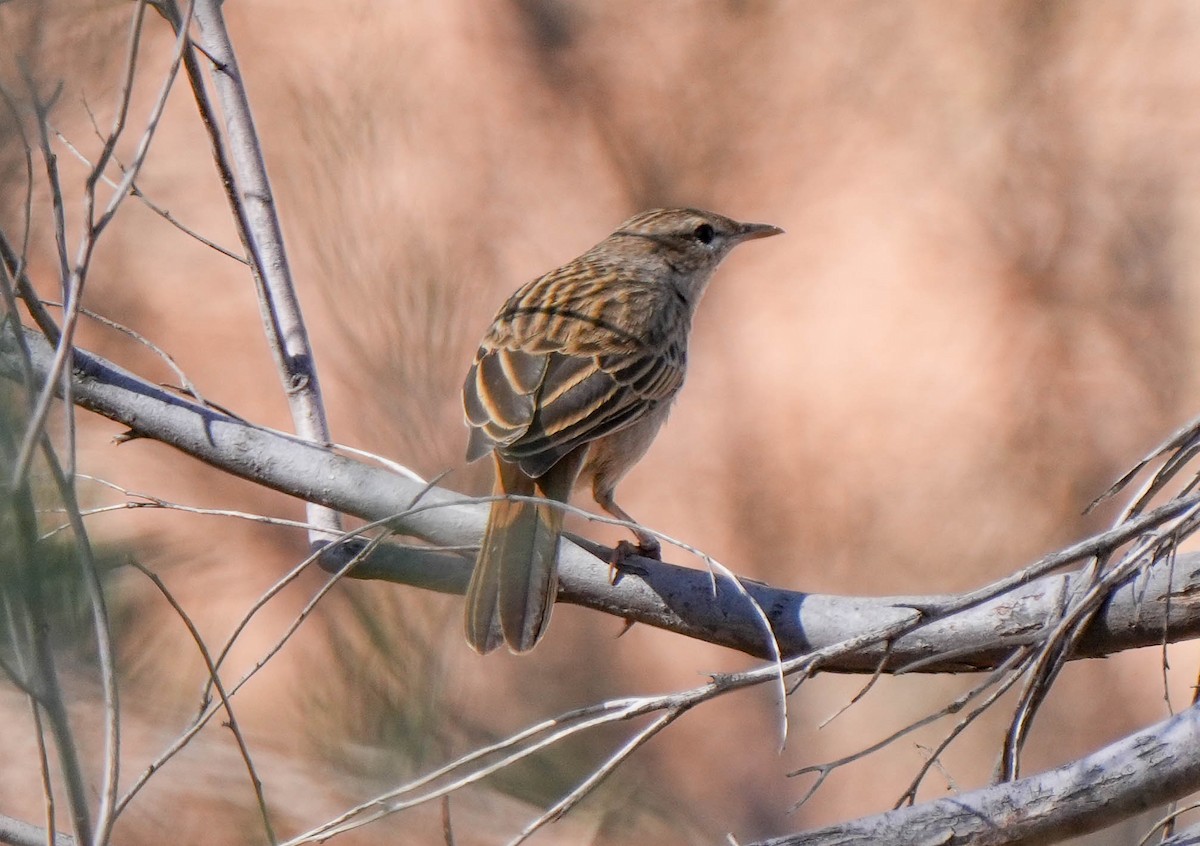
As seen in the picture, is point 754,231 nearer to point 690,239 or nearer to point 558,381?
point 690,239

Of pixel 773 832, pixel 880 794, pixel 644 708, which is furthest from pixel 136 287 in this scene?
pixel 644 708

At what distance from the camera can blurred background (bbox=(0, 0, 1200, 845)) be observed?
5168 mm

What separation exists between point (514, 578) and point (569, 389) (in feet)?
2.24

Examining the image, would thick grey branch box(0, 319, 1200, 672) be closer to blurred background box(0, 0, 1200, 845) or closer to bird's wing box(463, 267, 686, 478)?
bird's wing box(463, 267, 686, 478)

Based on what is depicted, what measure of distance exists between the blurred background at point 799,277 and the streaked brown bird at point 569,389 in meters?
0.83

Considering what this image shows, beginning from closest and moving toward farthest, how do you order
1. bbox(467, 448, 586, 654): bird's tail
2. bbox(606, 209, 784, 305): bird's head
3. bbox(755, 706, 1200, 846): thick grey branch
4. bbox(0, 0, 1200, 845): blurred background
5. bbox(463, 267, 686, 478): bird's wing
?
1. bbox(755, 706, 1200, 846): thick grey branch
2. bbox(467, 448, 586, 654): bird's tail
3. bbox(463, 267, 686, 478): bird's wing
4. bbox(606, 209, 784, 305): bird's head
5. bbox(0, 0, 1200, 845): blurred background

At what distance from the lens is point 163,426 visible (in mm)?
2682

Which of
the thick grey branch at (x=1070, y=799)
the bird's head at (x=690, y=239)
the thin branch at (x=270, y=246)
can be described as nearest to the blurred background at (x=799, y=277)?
the bird's head at (x=690, y=239)

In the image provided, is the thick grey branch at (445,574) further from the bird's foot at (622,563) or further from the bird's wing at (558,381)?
the bird's wing at (558,381)

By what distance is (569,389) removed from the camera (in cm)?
329

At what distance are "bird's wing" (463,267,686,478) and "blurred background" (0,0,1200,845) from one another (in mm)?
1126

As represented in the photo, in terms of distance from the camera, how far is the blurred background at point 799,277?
5.17 meters

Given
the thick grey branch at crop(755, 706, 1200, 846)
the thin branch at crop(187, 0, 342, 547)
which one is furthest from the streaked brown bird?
the thick grey branch at crop(755, 706, 1200, 846)

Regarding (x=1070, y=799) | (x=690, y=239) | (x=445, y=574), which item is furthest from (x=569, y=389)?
(x=1070, y=799)
